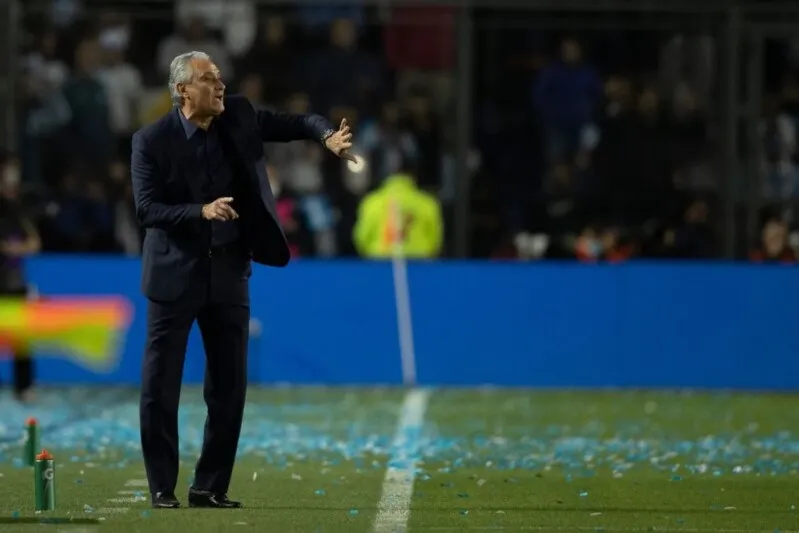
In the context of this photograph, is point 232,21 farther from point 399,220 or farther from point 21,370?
point 21,370

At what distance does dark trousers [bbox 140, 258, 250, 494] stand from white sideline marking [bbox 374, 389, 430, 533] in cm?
83

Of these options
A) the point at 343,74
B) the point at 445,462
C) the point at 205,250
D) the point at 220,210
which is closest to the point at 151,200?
the point at 205,250

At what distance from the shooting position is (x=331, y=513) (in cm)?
895

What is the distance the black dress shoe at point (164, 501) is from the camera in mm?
9016

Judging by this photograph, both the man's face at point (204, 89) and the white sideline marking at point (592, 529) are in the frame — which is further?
the man's face at point (204, 89)

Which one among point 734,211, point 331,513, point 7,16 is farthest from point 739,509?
point 7,16

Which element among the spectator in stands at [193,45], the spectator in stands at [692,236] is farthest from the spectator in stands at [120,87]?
the spectator in stands at [692,236]

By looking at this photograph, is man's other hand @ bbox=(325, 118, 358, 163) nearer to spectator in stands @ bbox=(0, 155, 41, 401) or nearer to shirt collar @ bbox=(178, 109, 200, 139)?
shirt collar @ bbox=(178, 109, 200, 139)

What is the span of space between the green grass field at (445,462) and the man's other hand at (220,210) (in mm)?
1347

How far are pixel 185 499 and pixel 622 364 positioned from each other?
9.52 metres

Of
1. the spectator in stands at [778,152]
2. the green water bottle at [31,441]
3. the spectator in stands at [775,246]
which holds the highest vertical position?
the spectator in stands at [778,152]

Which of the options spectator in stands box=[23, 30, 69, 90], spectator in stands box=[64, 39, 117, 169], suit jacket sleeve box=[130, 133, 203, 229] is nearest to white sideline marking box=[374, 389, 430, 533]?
suit jacket sleeve box=[130, 133, 203, 229]

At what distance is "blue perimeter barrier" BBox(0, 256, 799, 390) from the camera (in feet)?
60.7

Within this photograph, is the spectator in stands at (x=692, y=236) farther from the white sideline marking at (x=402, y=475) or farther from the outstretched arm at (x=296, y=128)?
the outstretched arm at (x=296, y=128)
